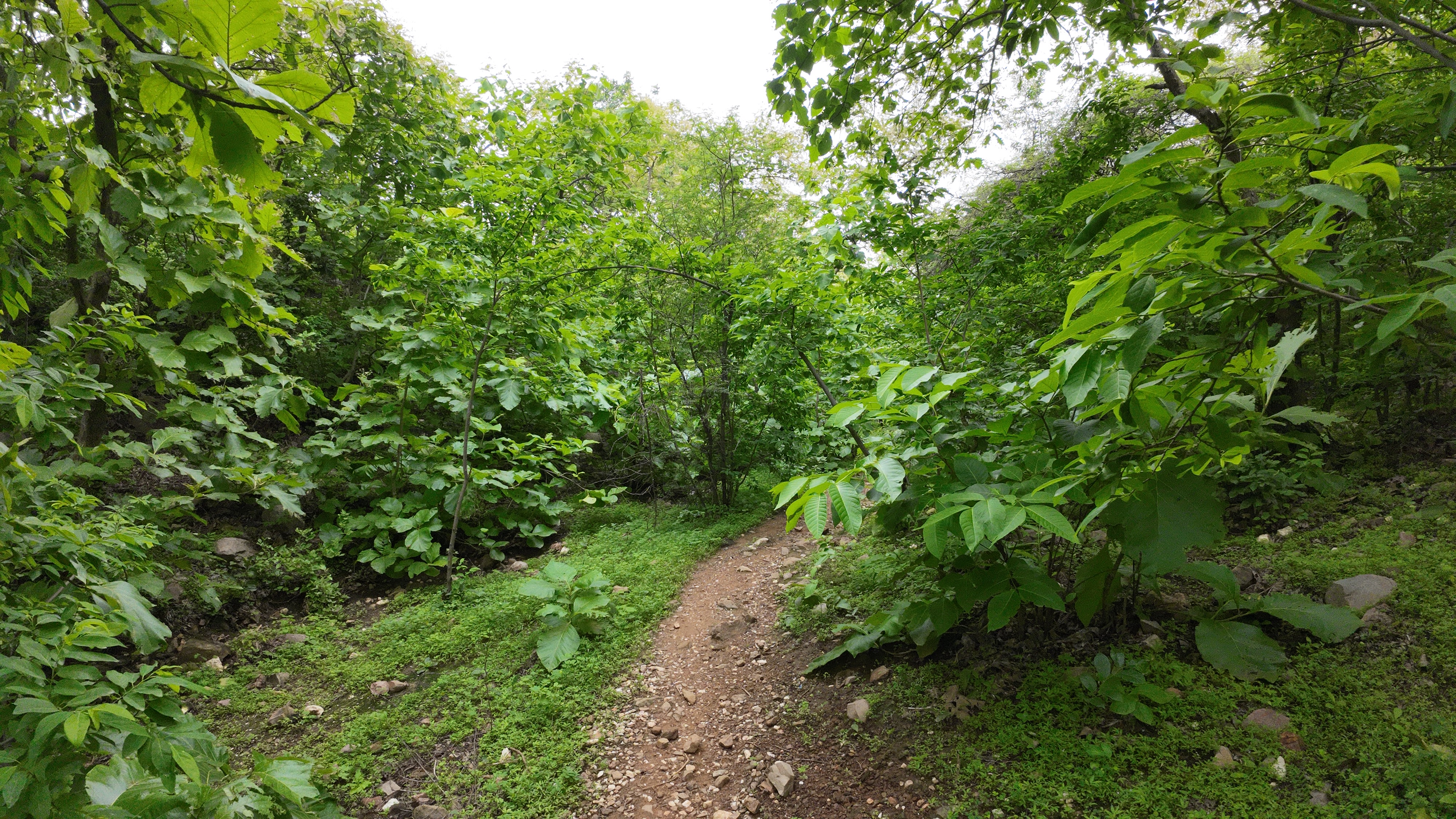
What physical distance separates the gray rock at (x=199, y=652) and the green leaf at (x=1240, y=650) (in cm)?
549

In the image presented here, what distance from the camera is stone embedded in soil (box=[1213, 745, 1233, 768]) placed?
1.90 metres

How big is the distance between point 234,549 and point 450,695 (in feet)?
8.69

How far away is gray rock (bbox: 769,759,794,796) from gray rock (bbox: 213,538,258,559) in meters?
4.34

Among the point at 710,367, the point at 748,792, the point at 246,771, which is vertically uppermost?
the point at 710,367

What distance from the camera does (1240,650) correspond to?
2.22 meters

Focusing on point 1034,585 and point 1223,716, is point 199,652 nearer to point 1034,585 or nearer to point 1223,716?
point 1034,585

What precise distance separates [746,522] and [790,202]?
3932 millimetres

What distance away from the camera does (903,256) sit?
4.59 metres

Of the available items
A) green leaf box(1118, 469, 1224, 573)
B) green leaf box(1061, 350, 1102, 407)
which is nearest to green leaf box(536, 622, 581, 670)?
green leaf box(1118, 469, 1224, 573)

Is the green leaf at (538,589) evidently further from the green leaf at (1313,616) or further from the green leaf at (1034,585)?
the green leaf at (1313,616)

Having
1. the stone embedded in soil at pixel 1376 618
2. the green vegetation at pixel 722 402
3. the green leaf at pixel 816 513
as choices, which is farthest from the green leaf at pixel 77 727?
the stone embedded in soil at pixel 1376 618

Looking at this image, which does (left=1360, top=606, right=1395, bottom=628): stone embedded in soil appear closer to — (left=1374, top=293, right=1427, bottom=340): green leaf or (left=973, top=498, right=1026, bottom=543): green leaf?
(left=973, top=498, right=1026, bottom=543): green leaf

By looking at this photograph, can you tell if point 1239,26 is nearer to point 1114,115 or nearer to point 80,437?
point 1114,115

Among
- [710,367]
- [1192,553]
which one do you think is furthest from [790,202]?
[1192,553]
